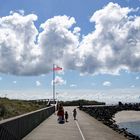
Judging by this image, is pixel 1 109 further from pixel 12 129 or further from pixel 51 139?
pixel 12 129

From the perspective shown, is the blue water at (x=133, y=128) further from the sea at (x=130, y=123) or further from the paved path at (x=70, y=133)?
the paved path at (x=70, y=133)

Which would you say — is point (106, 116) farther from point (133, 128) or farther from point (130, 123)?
point (133, 128)

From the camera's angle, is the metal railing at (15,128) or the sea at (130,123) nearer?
the metal railing at (15,128)

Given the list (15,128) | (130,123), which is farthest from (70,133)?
(130,123)

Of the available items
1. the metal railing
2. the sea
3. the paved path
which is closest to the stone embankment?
the sea

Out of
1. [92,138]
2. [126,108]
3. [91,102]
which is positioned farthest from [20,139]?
[91,102]

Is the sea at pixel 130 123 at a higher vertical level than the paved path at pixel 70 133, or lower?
higher

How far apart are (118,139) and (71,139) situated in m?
3.88

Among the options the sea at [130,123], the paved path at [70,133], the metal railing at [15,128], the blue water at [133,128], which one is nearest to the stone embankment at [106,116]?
the sea at [130,123]

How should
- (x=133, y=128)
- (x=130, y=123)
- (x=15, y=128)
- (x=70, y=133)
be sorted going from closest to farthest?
(x=15, y=128)
(x=70, y=133)
(x=133, y=128)
(x=130, y=123)

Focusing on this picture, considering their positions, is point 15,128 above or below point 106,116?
below

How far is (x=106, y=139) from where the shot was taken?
85.9 feet

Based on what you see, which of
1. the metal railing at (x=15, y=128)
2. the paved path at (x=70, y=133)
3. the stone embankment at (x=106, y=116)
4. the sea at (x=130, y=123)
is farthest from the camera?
the sea at (x=130, y=123)

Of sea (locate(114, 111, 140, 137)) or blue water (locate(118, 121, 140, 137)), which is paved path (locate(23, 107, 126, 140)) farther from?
blue water (locate(118, 121, 140, 137))
